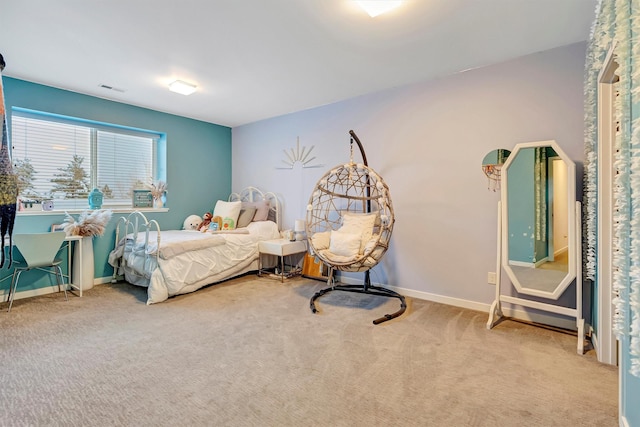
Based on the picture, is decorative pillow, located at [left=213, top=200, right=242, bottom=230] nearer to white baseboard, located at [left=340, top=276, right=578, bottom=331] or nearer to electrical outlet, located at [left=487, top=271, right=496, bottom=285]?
white baseboard, located at [left=340, top=276, right=578, bottom=331]

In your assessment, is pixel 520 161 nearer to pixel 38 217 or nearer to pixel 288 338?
pixel 288 338

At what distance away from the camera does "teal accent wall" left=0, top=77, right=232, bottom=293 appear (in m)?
3.43

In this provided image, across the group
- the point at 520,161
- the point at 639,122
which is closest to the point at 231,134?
the point at 520,161

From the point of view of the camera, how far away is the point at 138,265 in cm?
354

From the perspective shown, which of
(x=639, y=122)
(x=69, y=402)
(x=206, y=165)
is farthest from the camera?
(x=206, y=165)

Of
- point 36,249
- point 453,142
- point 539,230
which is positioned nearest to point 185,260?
point 36,249

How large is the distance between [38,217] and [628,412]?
5.05 m

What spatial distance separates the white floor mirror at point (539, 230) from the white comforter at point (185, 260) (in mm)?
2945

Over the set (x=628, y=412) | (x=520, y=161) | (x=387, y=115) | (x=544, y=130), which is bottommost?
(x=628, y=412)

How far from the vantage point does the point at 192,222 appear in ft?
15.6

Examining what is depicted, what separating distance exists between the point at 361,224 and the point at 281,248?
46.1 inches

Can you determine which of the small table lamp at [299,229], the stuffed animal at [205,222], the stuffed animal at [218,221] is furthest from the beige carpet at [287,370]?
the stuffed animal at [205,222]

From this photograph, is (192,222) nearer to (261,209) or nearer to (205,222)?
(205,222)

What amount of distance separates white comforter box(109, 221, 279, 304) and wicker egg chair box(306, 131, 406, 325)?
1.03m
